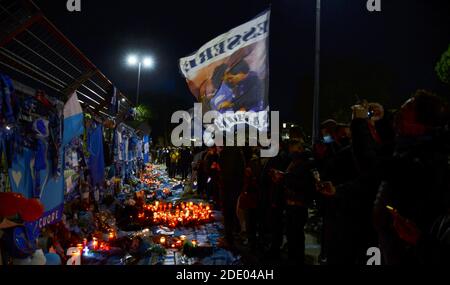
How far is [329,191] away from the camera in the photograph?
13.4 ft

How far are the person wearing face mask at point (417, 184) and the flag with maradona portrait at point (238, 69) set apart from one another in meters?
5.11

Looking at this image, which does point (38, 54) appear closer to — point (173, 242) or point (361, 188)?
point (173, 242)

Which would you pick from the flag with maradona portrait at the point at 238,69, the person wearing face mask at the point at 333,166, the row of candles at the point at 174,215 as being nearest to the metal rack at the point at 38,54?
the flag with maradona portrait at the point at 238,69

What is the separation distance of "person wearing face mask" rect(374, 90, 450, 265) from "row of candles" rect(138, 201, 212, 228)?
653 centimetres

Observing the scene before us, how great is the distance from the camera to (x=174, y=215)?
30.7 feet

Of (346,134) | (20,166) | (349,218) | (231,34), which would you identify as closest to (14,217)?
(20,166)

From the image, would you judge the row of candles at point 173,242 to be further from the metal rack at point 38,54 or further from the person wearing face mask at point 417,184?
the person wearing face mask at point 417,184

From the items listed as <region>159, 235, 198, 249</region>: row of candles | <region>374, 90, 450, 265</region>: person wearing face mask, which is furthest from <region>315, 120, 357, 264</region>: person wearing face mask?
<region>159, 235, 198, 249</region>: row of candles

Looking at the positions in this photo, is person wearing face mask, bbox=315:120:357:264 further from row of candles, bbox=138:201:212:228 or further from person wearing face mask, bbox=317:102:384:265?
row of candles, bbox=138:201:212:228

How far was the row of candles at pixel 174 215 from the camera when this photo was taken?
352 inches

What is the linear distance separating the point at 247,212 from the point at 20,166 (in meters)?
4.47

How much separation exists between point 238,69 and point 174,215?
413 cm

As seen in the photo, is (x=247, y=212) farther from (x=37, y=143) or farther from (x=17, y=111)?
(x=17, y=111)

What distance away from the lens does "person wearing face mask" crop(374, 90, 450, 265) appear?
254cm
